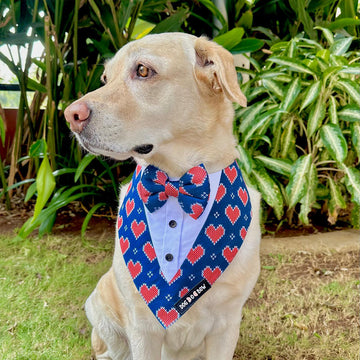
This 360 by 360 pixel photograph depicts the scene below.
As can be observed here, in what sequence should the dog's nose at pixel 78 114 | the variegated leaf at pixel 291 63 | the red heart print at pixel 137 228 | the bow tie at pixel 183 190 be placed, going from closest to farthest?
1. the dog's nose at pixel 78 114
2. the bow tie at pixel 183 190
3. the red heart print at pixel 137 228
4. the variegated leaf at pixel 291 63

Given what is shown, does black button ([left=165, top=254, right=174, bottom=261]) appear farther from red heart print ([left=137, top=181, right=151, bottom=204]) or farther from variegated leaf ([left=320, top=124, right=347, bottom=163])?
variegated leaf ([left=320, top=124, right=347, bottom=163])

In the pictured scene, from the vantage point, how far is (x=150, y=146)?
116 cm

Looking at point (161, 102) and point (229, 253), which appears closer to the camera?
point (161, 102)

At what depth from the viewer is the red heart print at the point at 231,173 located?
127 centimetres

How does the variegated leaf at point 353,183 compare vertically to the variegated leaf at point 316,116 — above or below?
below

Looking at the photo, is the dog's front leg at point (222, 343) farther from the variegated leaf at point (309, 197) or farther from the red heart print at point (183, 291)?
the variegated leaf at point (309, 197)

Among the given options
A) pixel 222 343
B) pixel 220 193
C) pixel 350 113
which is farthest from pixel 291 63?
pixel 222 343

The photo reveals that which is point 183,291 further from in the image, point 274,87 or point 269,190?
point 274,87

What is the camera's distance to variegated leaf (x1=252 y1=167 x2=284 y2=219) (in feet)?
8.13

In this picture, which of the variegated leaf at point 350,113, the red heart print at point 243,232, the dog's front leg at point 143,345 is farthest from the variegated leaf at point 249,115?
the dog's front leg at point 143,345

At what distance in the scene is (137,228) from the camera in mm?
1303

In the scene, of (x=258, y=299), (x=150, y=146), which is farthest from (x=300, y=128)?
(x=150, y=146)

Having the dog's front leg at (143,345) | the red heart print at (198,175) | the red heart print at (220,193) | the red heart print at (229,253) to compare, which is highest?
the red heart print at (198,175)

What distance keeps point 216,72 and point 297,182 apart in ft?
4.58
